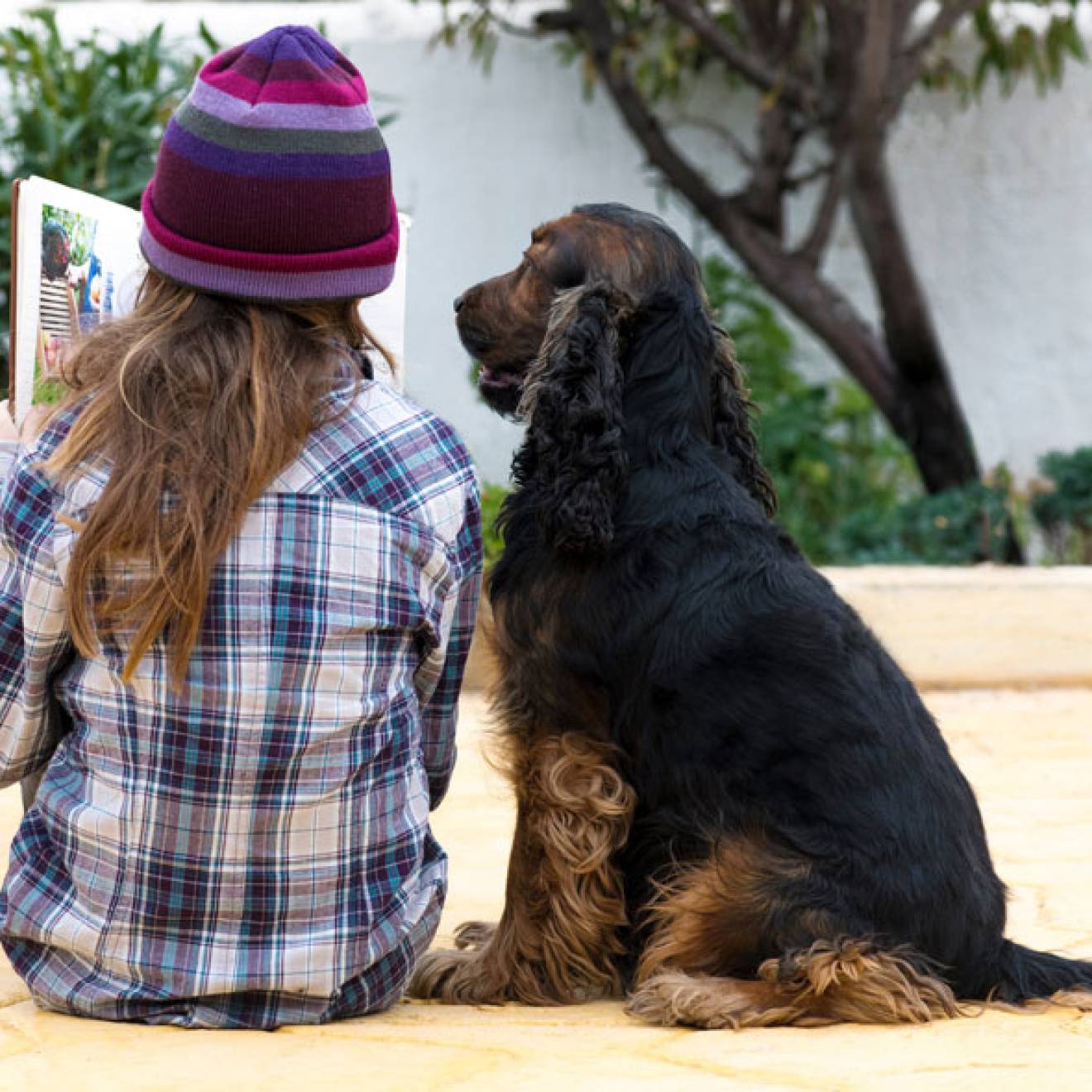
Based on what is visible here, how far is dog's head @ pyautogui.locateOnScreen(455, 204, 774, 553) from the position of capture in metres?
3.01

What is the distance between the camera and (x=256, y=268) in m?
2.63

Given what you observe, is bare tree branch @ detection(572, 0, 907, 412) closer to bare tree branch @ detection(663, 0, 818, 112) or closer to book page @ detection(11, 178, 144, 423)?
bare tree branch @ detection(663, 0, 818, 112)

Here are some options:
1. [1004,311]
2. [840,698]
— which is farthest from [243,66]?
[1004,311]

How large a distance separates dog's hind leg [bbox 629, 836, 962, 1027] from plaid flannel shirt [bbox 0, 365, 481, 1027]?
53 centimetres

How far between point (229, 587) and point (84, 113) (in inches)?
215

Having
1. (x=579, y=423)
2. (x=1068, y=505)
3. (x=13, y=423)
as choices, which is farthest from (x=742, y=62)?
(x=13, y=423)

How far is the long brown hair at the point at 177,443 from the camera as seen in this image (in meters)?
2.56

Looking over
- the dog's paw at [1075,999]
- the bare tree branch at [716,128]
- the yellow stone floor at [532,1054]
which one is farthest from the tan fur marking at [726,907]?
the bare tree branch at [716,128]

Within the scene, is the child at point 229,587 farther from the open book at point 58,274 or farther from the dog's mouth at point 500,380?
the dog's mouth at point 500,380

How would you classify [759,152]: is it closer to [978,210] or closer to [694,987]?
[978,210]

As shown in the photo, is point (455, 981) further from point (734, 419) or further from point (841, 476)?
point (841, 476)

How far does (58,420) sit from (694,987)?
4.48 feet

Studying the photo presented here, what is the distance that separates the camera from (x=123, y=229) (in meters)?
3.25

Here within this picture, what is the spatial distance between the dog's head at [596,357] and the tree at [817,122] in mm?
5261
